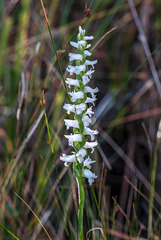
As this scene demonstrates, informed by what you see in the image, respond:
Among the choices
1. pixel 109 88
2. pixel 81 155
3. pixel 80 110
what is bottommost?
pixel 81 155

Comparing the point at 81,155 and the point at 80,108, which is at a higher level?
the point at 80,108

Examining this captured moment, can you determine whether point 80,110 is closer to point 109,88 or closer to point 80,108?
point 80,108

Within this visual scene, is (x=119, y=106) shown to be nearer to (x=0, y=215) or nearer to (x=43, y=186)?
(x=43, y=186)

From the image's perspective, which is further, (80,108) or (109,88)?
(109,88)

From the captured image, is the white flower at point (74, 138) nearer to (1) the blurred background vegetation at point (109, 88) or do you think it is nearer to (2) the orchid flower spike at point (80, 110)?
(2) the orchid flower spike at point (80, 110)

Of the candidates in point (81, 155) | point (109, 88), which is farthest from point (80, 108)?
point (109, 88)

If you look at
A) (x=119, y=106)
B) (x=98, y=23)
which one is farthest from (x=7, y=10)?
(x=119, y=106)

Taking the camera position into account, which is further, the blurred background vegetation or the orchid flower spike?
the blurred background vegetation

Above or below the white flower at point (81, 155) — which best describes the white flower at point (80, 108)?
above

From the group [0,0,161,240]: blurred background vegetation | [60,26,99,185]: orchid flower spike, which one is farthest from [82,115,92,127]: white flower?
[0,0,161,240]: blurred background vegetation

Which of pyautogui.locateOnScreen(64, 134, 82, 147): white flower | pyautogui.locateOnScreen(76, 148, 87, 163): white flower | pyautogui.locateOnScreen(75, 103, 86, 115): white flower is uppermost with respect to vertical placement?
pyautogui.locateOnScreen(75, 103, 86, 115): white flower

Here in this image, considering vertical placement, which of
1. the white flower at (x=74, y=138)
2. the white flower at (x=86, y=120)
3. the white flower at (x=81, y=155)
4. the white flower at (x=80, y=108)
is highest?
the white flower at (x=80, y=108)

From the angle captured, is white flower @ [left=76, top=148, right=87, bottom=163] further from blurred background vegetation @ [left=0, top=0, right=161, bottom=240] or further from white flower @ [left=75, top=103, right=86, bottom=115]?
blurred background vegetation @ [left=0, top=0, right=161, bottom=240]

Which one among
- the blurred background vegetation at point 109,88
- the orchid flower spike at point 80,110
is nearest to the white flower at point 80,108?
the orchid flower spike at point 80,110
